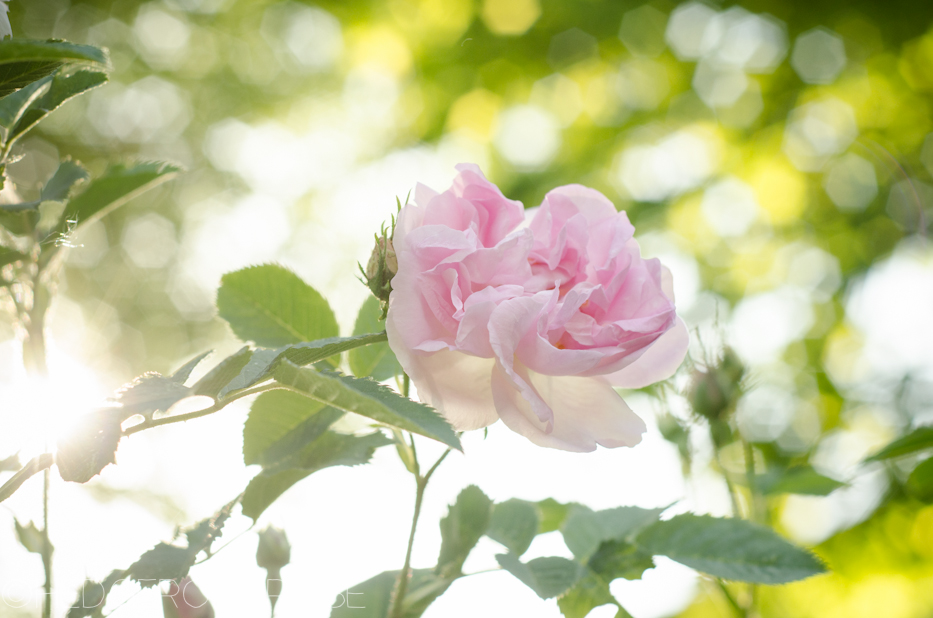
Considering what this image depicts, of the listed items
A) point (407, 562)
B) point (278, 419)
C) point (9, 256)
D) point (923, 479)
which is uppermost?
point (9, 256)

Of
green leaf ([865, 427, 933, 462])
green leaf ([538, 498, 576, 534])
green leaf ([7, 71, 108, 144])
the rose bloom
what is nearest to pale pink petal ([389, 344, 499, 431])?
Answer: the rose bloom

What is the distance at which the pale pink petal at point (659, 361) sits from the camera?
37 cm

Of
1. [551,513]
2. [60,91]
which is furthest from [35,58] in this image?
[551,513]

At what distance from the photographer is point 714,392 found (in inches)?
28.9

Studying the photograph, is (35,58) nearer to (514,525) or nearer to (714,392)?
(514,525)

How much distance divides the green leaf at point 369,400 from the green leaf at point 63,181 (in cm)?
20

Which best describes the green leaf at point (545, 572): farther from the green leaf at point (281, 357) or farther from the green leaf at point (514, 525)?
the green leaf at point (281, 357)

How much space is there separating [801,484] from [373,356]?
0.52 meters

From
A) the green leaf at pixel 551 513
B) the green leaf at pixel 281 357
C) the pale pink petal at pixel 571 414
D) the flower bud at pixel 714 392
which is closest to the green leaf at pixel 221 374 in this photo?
the green leaf at pixel 281 357

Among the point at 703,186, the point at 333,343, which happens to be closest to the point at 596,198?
the point at 333,343

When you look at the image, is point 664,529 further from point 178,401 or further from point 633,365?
point 178,401

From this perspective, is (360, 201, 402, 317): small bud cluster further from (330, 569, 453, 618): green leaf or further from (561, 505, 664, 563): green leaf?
(561, 505, 664, 563): green leaf

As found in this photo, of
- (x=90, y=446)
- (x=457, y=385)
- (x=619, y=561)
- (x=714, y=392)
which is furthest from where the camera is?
(x=714, y=392)

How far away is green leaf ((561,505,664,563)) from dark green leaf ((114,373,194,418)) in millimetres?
353
